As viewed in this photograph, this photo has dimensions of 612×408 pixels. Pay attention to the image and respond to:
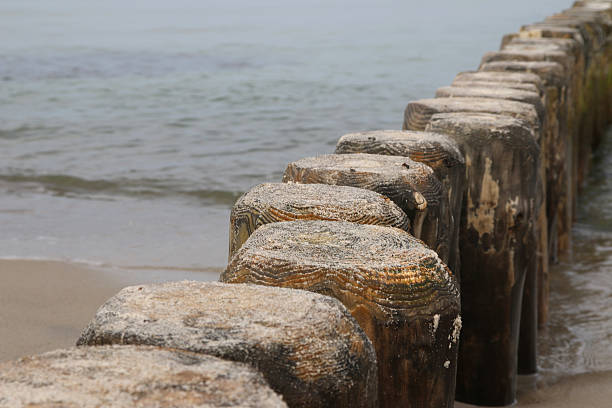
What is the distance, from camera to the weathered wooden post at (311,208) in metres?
2.42

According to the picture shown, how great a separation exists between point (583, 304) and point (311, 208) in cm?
386

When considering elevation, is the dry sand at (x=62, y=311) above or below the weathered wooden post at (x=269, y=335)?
below

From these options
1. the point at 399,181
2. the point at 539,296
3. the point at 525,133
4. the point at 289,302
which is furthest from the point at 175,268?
the point at 289,302

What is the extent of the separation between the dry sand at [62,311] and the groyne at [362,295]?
0.29m

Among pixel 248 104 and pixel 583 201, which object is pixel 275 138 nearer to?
pixel 248 104

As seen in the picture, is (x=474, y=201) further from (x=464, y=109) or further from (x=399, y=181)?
(x=399, y=181)

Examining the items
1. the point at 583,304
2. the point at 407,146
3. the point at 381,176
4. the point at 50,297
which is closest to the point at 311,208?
the point at 381,176

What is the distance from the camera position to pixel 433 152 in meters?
3.16

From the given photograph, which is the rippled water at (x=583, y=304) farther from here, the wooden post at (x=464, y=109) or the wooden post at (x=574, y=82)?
the wooden post at (x=464, y=109)

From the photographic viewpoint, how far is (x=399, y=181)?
2717mm

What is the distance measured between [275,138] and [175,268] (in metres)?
5.96

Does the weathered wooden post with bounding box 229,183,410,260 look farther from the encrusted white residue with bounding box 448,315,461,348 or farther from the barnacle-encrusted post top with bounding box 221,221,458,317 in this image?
the encrusted white residue with bounding box 448,315,461,348

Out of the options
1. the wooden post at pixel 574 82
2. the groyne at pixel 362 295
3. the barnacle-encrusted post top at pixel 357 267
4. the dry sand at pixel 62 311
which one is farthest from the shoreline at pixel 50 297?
the wooden post at pixel 574 82

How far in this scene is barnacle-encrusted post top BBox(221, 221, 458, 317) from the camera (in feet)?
6.37
